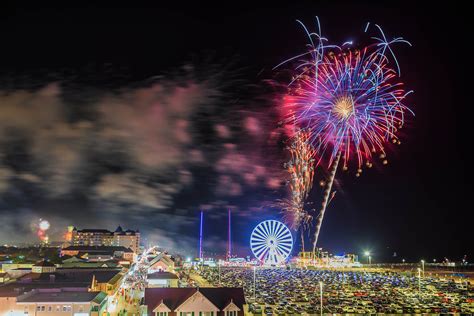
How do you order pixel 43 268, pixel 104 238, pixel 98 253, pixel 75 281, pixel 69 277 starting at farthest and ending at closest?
pixel 104 238 < pixel 98 253 < pixel 43 268 < pixel 69 277 < pixel 75 281

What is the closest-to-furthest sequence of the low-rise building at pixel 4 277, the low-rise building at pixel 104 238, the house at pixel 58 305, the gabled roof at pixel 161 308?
the gabled roof at pixel 161 308 → the house at pixel 58 305 → the low-rise building at pixel 4 277 → the low-rise building at pixel 104 238

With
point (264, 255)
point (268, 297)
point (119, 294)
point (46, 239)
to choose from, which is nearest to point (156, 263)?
point (264, 255)

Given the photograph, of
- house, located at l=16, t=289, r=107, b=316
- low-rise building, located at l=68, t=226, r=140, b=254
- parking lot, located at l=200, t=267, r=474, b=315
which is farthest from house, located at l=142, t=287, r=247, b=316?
low-rise building, located at l=68, t=226, r=140, b=254

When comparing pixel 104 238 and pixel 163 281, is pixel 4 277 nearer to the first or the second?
pixel 163 281

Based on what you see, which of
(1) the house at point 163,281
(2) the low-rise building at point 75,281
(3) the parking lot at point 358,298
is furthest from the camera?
(1) the house at point 163,281

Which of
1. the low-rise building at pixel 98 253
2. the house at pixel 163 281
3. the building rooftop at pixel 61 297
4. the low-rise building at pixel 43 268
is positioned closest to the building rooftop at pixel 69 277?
the low-rise building at pixel 43 268

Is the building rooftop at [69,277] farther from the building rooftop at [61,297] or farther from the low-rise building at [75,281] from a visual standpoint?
the building rooftop at [61,297]

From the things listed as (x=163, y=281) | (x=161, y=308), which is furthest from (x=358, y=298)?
(x=161, y=308)

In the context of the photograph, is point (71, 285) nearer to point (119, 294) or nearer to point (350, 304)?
point (119, 294)
